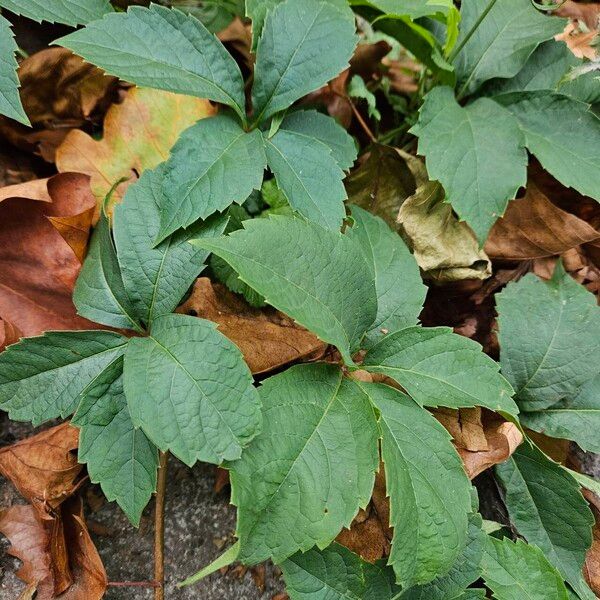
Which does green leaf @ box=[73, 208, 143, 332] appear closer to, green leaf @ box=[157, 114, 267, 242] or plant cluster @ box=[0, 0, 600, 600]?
plant cluster @ box=[0, 0, 600, 600]

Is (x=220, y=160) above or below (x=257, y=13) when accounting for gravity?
below

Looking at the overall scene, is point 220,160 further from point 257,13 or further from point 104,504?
point 104,504

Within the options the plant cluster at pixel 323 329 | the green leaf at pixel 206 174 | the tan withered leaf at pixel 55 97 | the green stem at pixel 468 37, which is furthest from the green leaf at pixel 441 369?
the tan withered leaf at pixel 55 97

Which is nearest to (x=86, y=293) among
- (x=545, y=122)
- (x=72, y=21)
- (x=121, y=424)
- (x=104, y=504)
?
(x=121, y=424)

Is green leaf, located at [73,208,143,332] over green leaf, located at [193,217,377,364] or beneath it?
beneath

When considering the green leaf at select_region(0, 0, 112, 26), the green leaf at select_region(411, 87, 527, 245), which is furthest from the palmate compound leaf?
the green leaf at select_region(0, 0, 112, 26)

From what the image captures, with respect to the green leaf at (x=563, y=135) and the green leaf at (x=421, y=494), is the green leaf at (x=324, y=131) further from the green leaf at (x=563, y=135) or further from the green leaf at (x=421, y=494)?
the green leaf at (x=421, y=494)
